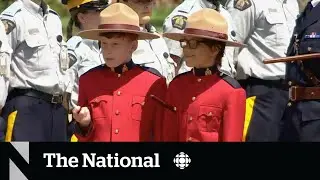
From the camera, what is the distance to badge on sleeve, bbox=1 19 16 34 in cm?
854

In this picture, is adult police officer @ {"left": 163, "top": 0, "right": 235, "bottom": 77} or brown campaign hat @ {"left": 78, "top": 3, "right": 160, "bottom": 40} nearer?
brown campaign hat @ {"left": 78, "top": 3, "right": 160, "bottom": 40}

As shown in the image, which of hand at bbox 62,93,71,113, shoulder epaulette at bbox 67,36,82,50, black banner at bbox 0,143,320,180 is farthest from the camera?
shoulder epaulette at bbox 67,36,82,50

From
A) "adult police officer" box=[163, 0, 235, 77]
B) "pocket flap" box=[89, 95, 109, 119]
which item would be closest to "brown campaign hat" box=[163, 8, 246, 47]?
"pocket flap" box=[89, 95, 109, 119]

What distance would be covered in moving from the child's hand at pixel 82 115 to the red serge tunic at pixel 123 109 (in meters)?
0.06

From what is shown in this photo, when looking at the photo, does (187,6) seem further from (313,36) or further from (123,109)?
(123,109)

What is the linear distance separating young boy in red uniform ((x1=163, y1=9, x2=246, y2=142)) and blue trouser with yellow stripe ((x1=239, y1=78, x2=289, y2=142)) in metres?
1.67

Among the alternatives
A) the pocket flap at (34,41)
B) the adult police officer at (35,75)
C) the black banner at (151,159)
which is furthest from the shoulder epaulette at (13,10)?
the black banner at (151,159)

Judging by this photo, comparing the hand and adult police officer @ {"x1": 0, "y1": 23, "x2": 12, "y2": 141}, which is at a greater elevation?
adult police officer @ {"x1": 0, "y1": 23, "x2": 12, "y2": 141}

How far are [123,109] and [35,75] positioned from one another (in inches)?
61.0

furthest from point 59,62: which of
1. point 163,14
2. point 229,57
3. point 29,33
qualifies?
point 163,14

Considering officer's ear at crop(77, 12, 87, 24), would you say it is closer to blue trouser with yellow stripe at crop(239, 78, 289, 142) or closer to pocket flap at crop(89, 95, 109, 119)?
blue trouser with yellow stripe at crop(239, 78, 289, 142)

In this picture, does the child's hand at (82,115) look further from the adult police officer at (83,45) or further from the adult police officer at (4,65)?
the adult police officer at (83,45)

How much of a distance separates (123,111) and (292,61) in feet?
3.63

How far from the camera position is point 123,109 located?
23.9ft
